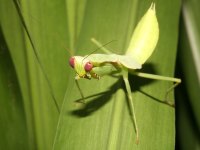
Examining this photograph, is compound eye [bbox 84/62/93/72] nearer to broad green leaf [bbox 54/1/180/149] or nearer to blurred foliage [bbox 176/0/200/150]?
broad green leaf [bbox 54/1/180/149]

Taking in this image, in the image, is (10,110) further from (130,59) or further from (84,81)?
(130,59)

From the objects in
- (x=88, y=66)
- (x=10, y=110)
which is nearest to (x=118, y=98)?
(x=88, y=66)

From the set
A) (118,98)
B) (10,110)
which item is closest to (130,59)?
(118,98)

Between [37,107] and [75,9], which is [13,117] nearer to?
[37,107]

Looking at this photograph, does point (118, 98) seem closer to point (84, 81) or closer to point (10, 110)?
point (84, 81)

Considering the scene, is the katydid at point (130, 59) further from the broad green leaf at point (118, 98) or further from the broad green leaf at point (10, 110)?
the broad green leaf at point (10, 110)

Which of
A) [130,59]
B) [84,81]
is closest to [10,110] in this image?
[84,81]

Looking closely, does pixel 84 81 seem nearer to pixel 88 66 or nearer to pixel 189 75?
pixel 88 66

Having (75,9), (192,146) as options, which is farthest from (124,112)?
(75,9)

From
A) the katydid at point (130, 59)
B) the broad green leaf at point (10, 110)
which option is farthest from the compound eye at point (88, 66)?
the broad green leaf at point (10, 110)
